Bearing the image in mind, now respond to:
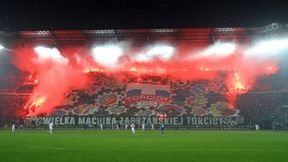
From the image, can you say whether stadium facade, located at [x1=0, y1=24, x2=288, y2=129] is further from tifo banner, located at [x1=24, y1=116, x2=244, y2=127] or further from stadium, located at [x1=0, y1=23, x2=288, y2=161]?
stadium, located at [x1=0, y1=23, x2=288, y2=161]

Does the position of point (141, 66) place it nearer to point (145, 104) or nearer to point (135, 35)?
point (135, 35)

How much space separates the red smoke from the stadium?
191 millimetres

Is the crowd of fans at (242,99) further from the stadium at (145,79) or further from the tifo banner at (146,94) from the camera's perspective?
the tifo banner at (146,94)

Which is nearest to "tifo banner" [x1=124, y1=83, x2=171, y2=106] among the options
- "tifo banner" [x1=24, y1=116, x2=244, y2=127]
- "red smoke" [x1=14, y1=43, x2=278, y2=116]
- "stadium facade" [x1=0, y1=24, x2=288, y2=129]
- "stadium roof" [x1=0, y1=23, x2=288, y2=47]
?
"stadium facade" [x1=0, y1=24, x2=288, y2=129]

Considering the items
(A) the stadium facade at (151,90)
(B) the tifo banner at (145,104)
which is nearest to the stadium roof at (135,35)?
(A) the stadium facade at (151,90)

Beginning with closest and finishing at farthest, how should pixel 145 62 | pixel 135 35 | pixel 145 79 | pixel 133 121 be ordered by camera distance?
pixel 133 121 < pixel 135 35 < pixel 145 79 < pixel 145 62

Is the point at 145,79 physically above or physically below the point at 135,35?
A: below

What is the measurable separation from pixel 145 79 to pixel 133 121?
13.8m

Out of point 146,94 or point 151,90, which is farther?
point 151,90

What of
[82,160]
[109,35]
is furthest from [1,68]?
[82,160]

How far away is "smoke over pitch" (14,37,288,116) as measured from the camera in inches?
2918

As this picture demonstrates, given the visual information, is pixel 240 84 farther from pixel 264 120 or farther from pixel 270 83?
pixel 264 120

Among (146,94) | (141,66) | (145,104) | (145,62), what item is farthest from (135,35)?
(145,104)

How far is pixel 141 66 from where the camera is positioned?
80.6 m
